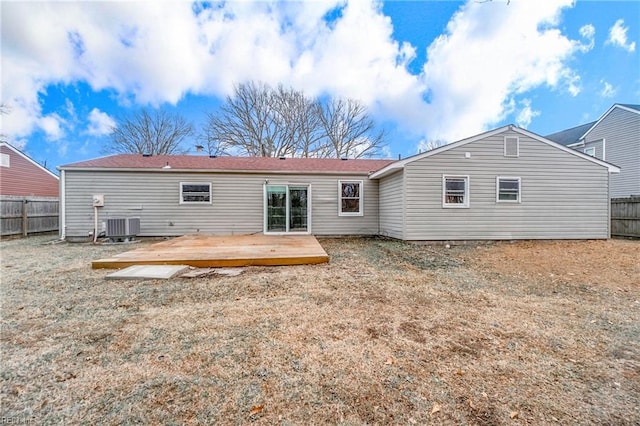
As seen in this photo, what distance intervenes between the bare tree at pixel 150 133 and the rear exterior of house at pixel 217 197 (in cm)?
1304

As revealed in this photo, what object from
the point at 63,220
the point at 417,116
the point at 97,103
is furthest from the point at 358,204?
the point at 97,103

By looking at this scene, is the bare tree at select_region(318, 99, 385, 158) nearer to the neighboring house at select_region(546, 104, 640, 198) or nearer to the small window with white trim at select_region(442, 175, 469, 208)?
the neighboring house at select_region(546, 104, 640, 198)

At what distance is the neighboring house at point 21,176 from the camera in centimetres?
1506

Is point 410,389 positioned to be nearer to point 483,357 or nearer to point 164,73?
point 483,357

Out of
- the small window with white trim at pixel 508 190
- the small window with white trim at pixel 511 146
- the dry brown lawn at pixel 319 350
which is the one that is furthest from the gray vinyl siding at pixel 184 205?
the dry brown lawn at pixel 319 350

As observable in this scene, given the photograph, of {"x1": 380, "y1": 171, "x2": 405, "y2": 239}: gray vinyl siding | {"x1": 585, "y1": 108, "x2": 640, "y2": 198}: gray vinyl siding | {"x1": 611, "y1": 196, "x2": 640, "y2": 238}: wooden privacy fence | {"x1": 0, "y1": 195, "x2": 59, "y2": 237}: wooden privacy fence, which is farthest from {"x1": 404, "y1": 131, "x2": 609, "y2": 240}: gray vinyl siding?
{"x1": 0, "y1": 195, "x2": 59, "y2": 237}: wooden privacy fence

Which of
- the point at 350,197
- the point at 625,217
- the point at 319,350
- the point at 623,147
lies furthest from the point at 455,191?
the point at 623,147

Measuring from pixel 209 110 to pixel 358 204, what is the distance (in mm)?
15758

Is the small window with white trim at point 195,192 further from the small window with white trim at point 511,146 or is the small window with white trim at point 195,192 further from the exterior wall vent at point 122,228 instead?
the small window with white trim at point 511,146

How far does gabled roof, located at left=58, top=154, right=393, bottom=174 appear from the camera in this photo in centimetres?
998

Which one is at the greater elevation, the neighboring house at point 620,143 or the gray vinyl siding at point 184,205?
the neighboring house at point 620,143

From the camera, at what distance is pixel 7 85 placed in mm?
11328

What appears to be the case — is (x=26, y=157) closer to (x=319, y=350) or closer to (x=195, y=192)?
(x=195, y=192)

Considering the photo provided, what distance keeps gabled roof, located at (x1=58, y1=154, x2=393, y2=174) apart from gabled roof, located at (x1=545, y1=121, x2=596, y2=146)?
13.3 m
